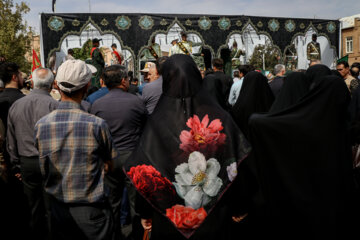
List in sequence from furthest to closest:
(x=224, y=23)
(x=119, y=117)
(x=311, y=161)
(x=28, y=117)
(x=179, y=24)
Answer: (x=224, y=23) → (x=179, y=24) → (x=119, y=117) → (x=28, y=117) → (x=311, y=161)

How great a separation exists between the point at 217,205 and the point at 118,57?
953 centimetres

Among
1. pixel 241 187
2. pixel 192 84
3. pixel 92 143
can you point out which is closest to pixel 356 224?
pixel 241 187

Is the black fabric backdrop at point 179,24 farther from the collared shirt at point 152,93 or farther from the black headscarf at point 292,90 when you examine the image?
the black headscarf at point 292,90

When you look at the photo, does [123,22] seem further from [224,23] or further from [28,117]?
[28,117]

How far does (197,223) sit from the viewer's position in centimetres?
236

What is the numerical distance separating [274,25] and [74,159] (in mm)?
13706

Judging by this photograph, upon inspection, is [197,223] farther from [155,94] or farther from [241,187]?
[155,94]

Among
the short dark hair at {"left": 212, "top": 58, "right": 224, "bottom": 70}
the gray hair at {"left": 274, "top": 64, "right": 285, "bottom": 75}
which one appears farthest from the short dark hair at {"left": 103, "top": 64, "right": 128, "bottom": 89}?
the gray hair at {"left": 274, "top": 64, "right": 285, "bottom": 75}

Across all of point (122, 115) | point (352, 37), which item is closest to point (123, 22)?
point (122, 115)

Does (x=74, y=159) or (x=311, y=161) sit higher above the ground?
(x=74, y=159)

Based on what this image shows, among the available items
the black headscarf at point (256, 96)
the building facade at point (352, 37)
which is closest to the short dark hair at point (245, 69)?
the black headscarf at point (256, 96)

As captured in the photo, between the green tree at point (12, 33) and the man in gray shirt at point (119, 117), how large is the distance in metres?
20.6

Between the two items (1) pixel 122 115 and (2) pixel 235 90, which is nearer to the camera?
(1) pixel 122 115

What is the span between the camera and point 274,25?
14.3 meters
